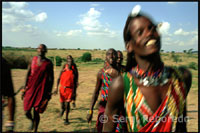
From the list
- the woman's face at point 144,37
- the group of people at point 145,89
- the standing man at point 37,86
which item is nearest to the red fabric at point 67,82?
the standing man at point 37,86

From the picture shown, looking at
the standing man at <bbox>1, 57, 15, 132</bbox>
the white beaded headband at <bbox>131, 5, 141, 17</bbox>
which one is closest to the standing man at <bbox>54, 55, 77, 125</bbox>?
the standing man at <bbox>1, 57, 15, 132</bbox>

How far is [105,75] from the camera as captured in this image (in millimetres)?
3561

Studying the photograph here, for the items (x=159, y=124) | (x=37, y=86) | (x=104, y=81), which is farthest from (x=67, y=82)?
(x=159, y=124)

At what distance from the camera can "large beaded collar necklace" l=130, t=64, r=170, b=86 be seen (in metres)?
1.23

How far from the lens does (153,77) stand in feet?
4.07

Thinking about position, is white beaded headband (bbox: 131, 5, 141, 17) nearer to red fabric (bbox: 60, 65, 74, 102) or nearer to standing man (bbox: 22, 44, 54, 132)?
standing man (bbox: 22, 44, 54, 132)

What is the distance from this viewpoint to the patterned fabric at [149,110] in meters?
1.18

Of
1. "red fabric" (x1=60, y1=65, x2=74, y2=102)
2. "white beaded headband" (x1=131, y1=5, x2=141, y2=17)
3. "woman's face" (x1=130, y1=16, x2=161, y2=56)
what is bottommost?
"red fabric" (x1=60, y1=65, x2=74, y2=102)

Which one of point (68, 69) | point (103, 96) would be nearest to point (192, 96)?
point (68, 69)

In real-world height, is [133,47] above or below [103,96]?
above

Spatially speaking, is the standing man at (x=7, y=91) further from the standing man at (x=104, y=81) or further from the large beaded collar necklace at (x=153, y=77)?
the standing man at (x=104, y=81)

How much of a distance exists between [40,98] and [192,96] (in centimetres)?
810

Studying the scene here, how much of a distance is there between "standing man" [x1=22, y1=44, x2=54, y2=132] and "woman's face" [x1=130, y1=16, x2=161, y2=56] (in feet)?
11.2

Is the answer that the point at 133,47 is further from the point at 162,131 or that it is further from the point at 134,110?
the point at 162,131
